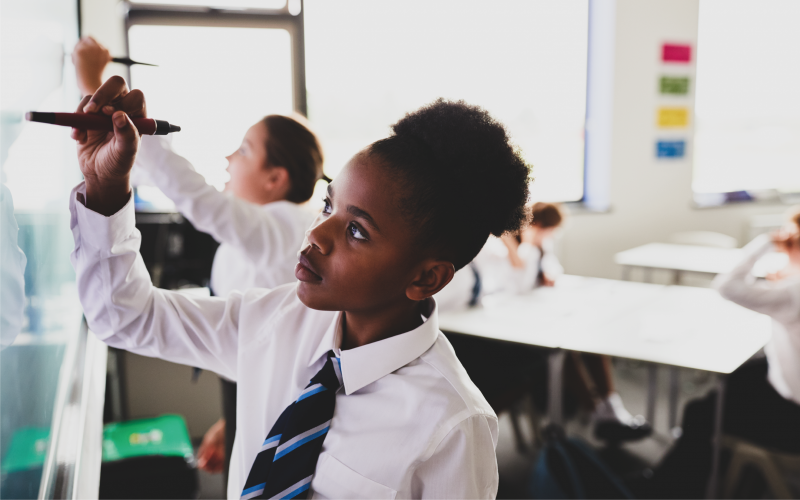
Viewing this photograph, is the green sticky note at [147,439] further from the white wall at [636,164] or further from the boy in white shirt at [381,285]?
the white wall at [636,164]

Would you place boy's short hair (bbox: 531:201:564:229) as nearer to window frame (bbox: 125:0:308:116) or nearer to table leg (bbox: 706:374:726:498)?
table leg (bbox: 706:374:726:498)

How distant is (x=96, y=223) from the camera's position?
2.48ft

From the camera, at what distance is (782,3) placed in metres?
5.62

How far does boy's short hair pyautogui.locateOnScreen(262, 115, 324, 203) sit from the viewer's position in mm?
1701

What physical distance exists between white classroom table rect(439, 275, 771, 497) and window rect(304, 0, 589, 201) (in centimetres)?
134

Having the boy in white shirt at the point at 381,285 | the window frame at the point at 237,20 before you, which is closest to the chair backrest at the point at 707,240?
the window frame at the point at 237,20

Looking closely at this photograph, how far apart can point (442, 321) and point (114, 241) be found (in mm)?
2114

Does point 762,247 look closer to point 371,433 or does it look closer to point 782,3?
point 371,433

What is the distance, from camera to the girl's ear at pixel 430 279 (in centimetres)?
82

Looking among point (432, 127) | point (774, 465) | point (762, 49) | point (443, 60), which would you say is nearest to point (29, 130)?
point (432, 127)

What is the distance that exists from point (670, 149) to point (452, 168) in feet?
16.6

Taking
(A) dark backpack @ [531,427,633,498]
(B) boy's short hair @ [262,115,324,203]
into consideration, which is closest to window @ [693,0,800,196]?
(A) dark backpack @ [531,427,633,498]

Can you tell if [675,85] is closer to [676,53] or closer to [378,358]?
[676,53]

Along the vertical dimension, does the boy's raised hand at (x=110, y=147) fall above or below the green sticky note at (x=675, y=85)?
below
